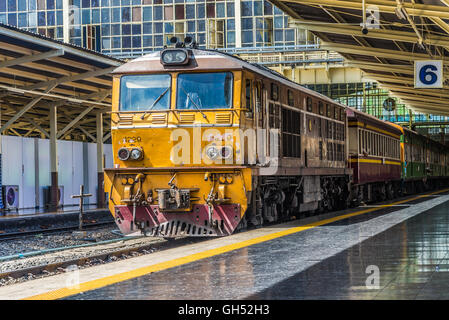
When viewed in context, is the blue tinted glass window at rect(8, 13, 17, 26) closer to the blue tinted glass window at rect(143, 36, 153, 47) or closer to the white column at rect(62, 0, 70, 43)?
the white column at rect(62, 0, 70, 43)

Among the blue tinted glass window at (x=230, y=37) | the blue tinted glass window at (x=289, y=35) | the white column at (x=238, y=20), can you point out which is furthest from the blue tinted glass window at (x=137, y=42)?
the blue tinted glass window at (x=289, y=35)

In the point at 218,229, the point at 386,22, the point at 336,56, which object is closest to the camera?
the point at 218,229

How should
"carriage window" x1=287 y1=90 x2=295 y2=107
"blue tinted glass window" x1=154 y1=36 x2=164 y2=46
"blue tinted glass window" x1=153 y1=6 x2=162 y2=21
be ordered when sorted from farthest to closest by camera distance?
"blue tinted glass window" x1=153 y1=6 x2=162 y2=21 → "blue tinted glass window" x1=154 y1=36 x2=164 y2=46 → "carriage window" x1=287 y1=90 x2=295 y2=107

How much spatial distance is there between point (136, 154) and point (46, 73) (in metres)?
12.2

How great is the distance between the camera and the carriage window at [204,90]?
1400cm

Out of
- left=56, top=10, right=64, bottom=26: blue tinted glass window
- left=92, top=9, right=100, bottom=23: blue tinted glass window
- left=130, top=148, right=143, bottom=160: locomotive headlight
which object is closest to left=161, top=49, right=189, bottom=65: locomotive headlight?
left=130, top=148, right=143, bottom=160: locomotive headlight

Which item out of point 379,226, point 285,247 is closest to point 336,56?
point 379,226

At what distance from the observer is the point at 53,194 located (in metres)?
28.8

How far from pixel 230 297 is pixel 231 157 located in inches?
281

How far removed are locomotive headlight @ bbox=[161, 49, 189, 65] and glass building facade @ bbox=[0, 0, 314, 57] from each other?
45549mm

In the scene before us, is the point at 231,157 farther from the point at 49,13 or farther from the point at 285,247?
the point at 49,13

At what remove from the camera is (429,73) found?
2261 cm

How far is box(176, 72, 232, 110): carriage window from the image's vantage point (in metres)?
14.0

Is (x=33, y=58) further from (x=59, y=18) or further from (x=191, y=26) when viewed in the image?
(x=59, y=18)
